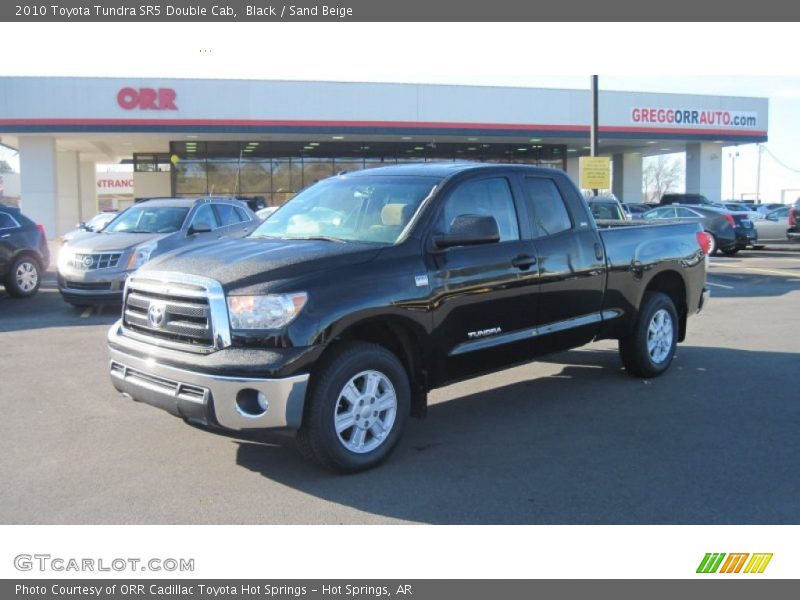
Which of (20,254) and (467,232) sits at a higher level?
(467,232)

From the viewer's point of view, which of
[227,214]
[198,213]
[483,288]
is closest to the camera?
[483,288]

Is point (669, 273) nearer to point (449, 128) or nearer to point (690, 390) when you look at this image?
point (690, 390)

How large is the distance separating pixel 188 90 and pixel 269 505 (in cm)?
2750

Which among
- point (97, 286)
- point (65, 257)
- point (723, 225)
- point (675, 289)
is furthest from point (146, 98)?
point (675, 289)

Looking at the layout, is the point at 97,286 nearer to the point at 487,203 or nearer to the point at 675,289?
the point at 487,203

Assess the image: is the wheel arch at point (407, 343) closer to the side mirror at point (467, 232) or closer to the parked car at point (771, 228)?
the side mirror at point (467, 232)

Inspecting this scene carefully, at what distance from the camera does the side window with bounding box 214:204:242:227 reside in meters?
12.7

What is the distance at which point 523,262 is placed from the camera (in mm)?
5789

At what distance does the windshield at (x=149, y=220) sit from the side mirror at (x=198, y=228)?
8.4 inches

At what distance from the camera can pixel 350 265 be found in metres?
4.68

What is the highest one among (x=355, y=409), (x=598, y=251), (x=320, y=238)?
(x=320, y=238)

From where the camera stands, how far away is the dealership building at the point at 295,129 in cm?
2858

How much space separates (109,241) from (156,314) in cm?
719

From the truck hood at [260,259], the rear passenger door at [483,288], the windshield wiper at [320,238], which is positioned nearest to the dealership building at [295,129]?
the rear passenger door at [483,288]
